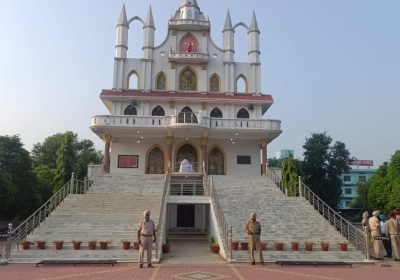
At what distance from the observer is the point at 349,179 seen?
72062 mm

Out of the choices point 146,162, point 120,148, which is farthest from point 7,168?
point 146,162

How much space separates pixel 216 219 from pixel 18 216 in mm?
19546

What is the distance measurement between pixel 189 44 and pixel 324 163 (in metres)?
15.3

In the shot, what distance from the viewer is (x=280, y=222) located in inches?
639

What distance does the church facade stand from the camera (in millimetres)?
26250

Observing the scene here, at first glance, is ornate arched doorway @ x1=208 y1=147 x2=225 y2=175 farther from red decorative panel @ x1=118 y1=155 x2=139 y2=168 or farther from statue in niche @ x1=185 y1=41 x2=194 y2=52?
statue in niche @ x1=185 y1=41 x2=194 y2=52

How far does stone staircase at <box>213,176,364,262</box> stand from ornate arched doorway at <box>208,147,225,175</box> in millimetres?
6459

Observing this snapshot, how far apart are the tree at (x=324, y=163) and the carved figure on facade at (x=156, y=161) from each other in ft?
38.3

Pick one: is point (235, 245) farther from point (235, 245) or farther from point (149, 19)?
point (149, 19)

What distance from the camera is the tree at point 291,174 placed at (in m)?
21.9

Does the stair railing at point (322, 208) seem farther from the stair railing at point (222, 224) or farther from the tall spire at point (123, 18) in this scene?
the tall spire at point (123, 18)

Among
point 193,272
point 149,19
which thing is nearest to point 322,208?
point 193,272

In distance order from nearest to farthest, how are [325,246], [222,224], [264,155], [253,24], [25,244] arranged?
[25,244], [325,246], [222,224], [264,155], [253,24]

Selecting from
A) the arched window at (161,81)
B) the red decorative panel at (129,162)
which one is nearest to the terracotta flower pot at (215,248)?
the red decorative panel at (129,162)
